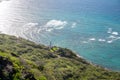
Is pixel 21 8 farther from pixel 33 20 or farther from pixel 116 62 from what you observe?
pixel 116 62

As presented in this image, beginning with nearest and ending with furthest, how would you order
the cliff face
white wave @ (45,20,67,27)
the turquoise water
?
the cliff face, the turquoise water, white wave @ (45,20,67,27)

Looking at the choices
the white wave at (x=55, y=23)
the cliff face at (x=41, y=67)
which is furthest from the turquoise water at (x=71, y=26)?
the cliff face at (x=41, y=67)

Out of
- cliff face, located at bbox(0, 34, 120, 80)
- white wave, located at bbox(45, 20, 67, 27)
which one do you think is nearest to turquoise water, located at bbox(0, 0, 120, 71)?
white wave, located at bbox(45, 20, 67, 27)

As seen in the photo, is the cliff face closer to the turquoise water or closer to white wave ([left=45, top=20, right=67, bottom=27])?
the turquoise water

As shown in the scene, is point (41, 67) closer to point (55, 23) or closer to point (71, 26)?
point (71, 26)

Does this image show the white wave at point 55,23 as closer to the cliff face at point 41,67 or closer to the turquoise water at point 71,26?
the turquoise water at point 71,26

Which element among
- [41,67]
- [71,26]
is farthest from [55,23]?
[41,67]
